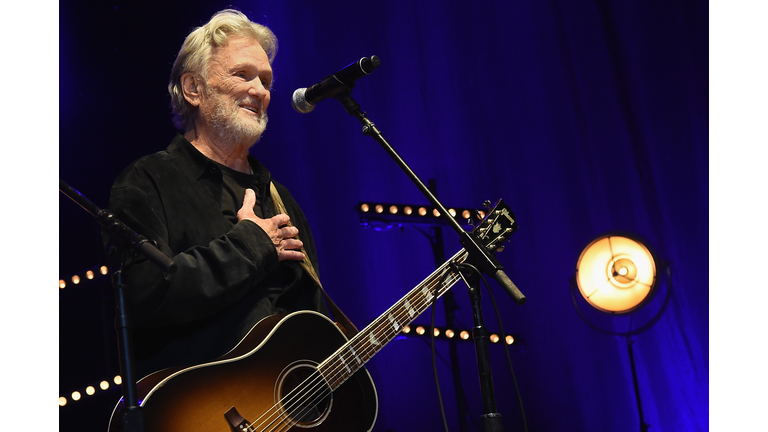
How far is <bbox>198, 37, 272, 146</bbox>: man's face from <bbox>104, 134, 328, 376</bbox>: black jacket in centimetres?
18

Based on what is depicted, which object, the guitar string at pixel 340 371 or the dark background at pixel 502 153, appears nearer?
the guitar string at pixel 340 371

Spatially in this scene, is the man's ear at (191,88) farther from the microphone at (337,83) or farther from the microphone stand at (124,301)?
the microphone stand at (124,301)

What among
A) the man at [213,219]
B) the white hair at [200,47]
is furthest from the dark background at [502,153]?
the man at [213,219]

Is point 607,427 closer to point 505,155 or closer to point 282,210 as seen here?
point 505,155

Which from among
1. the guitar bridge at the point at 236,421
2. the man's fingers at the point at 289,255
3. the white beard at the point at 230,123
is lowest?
the guitar bridge at the point at 236,421

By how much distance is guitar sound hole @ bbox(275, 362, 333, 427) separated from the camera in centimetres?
204

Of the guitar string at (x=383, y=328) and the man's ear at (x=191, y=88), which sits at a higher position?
the man's ear at (x=191, y=88)

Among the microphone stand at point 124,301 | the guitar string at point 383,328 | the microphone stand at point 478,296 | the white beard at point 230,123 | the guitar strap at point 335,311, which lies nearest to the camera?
the microphone stand at point 124,301

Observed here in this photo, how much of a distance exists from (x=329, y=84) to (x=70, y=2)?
2041 millimetres

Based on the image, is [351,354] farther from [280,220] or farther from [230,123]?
[230,123]

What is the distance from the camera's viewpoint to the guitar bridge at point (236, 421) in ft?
6.31

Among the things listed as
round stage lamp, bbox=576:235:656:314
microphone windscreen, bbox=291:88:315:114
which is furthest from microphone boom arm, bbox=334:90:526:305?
round stage lamp, bbox=576:235:656:314

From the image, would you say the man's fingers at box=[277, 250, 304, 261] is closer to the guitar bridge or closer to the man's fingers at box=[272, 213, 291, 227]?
the man's fingers at box=[272, 213, 291, 227]

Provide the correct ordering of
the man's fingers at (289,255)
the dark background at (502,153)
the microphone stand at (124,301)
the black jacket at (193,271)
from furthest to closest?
the dark background at (502,153) → the man's fingers at (289,255) → the black jacket at (193,271) → the microphone stand at (124,301)
